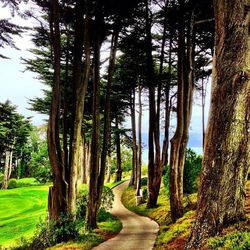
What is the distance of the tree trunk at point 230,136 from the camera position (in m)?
5.36

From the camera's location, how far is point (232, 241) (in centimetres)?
500

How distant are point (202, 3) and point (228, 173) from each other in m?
8.78

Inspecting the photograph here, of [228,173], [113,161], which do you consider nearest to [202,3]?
[228,173]

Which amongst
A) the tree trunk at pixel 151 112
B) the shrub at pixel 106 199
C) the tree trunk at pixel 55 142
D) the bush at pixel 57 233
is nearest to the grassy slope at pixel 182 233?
the tree trunk at pixel 151 112

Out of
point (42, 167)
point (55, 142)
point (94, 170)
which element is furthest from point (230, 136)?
point (42, 167)

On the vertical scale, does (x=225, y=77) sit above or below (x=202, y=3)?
below

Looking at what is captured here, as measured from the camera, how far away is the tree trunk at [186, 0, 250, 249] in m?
5.36

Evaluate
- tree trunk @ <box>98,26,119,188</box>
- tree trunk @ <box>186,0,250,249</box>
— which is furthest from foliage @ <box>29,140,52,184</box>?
tree trunk @ <box>186,0,250,249</box>

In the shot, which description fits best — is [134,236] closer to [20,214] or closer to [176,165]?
[176,165]

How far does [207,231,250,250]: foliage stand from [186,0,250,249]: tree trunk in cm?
26

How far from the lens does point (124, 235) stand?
41.5 feet

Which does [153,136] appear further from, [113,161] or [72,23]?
[113,161]

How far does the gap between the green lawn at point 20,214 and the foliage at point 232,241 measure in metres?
11.2

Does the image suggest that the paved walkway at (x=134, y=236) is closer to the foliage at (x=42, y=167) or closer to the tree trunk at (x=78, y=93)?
the tree trunk at (x=78, y=93)
